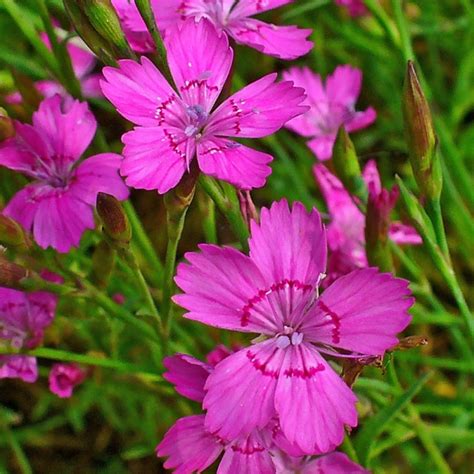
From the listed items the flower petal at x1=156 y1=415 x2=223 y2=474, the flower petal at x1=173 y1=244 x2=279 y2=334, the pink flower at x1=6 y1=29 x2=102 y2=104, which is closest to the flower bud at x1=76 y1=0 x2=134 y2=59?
the flower petal at x1=173 y1=244 x2=279 y2=334

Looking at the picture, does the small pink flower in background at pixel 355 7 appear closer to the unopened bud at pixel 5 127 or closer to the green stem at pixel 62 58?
the green stem at pixel 62 58

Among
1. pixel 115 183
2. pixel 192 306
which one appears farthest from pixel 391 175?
pixel 192 306

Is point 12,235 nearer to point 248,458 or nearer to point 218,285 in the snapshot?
point 218,285

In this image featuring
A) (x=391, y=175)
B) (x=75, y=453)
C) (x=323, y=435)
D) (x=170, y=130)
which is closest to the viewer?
(x=323, y=435)

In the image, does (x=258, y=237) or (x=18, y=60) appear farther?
(x=18, y=60)

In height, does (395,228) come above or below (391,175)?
above

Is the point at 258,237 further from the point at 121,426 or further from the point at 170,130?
the point at 121,426
